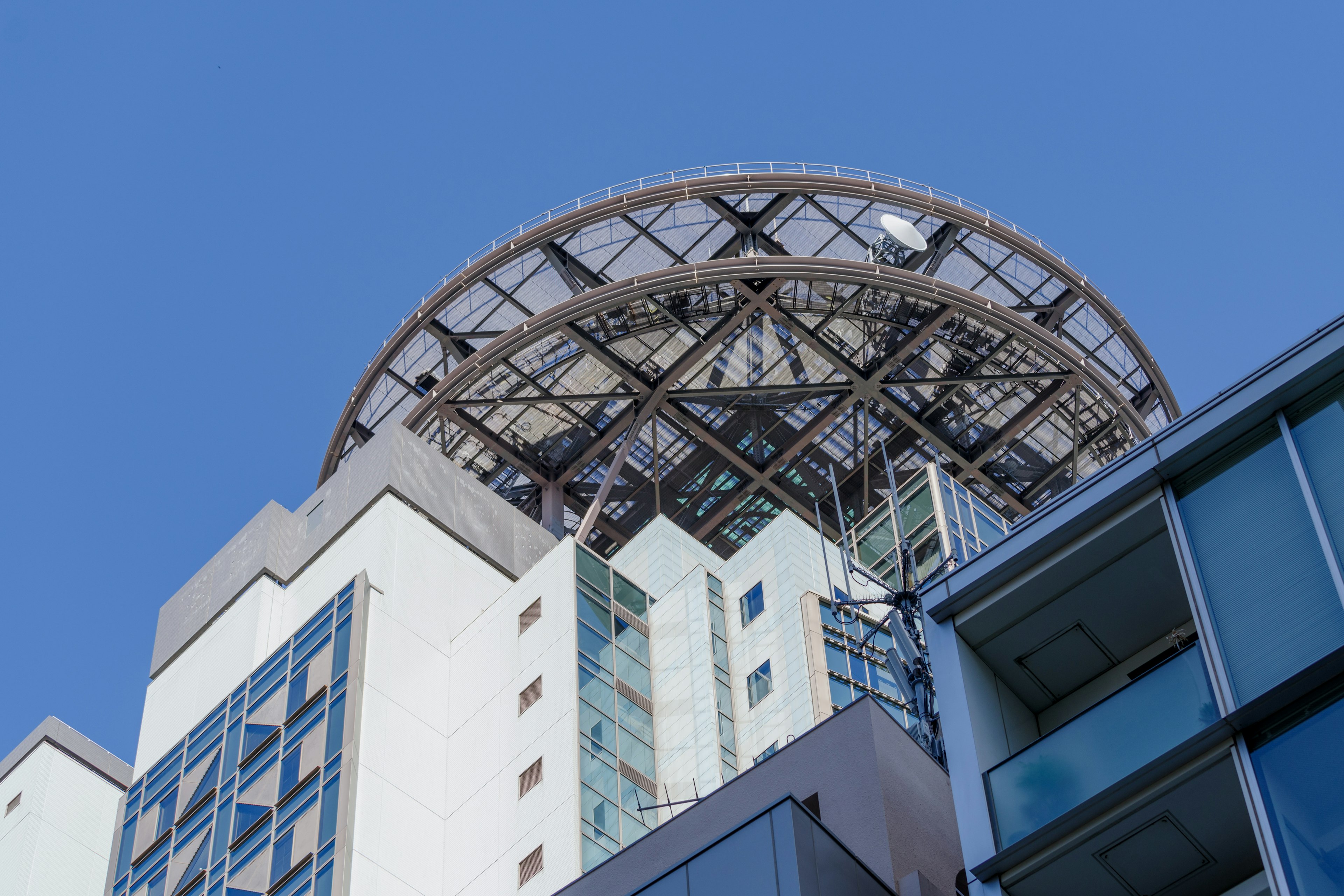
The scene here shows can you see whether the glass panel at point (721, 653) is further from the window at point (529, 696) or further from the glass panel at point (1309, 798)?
the glass panel at point (1309, 798)

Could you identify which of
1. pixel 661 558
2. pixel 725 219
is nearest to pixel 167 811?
pixel 661 558

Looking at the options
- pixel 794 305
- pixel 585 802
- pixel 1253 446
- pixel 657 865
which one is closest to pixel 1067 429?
pixel 794 305

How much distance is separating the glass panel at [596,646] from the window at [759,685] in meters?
3.64

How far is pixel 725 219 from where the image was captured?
5203 centimetres

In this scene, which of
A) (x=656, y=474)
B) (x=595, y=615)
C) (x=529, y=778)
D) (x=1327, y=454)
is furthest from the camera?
(x=656, y=474)

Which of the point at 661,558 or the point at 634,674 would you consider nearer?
the point at 634,674

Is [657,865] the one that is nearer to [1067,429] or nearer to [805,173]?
[805,173]

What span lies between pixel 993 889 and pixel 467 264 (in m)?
39.3

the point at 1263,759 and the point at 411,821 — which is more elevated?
the point at 411,821

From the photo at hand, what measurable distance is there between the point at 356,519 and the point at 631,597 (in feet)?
29.6

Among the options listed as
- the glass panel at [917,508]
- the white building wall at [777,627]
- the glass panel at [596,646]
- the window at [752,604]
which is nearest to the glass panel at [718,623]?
the white building wall at [777,627]

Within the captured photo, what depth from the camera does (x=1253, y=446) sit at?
1559 cm

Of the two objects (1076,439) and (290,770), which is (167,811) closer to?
(290,770)

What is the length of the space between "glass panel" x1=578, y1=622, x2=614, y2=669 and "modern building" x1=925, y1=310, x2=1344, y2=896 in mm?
27484
